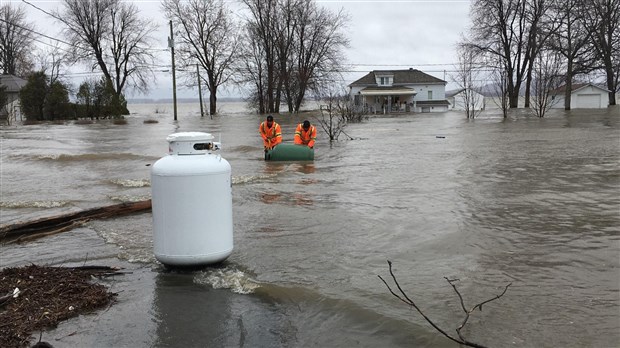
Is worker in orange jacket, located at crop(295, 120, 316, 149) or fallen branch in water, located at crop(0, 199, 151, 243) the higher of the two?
worker in orange jacket, located at crop(295, 120, 316, 149)

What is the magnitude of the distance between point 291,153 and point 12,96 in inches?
2115

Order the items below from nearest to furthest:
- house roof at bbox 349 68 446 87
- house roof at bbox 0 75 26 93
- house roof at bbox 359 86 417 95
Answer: house roof at bbox 0 75 26 93
house roof at bbox 359 86 417 95
house roof at bbox 349 68 446 87

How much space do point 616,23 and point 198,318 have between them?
200 feet

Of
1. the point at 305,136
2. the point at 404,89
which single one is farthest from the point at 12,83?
the point at 305,136

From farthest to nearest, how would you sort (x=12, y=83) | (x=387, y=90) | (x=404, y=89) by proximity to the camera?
1. (x=404, y=89)
2. (x=387, y=90)
3. (x=12, y=83)

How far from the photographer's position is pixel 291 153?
47.1 ft

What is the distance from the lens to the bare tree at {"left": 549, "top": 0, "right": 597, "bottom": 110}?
53.2m

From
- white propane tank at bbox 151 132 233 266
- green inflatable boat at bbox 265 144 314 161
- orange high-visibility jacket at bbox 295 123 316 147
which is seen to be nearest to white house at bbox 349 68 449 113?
orange high-visibility jacket at bbox 295 123 316 147

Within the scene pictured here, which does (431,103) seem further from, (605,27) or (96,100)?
(96,100)

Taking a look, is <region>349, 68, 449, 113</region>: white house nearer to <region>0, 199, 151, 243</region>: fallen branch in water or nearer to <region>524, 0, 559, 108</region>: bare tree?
<region>524, 0, 559, 108</region>: bare tree

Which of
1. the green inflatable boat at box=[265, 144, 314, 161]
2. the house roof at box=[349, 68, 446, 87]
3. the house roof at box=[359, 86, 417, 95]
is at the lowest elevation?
the green inflatable boat at box=[265, 144, 314, 161]

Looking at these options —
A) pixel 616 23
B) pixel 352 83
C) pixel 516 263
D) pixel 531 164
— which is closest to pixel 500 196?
pixel 516 263

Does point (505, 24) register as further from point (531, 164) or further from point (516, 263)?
point (516, 263)

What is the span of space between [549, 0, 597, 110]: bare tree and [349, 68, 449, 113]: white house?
24711 millimetres
